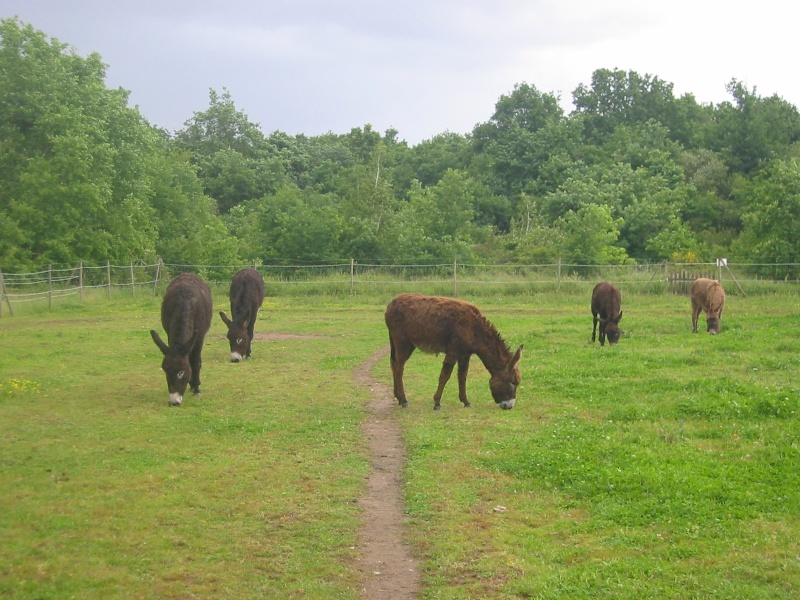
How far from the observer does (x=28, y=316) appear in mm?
28891

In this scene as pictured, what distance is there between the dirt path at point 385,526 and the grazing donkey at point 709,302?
1262cm

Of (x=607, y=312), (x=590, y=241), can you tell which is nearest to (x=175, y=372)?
(x=607, y=312)

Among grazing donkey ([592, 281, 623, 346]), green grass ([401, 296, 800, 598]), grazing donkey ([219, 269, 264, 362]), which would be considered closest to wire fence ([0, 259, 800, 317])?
grazing donkey ([592, 281, 623, 346])

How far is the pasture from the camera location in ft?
20.0

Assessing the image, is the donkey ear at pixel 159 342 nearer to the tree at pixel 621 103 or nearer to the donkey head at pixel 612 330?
the donkey head at pixel 612 330

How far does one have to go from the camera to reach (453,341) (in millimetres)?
12602

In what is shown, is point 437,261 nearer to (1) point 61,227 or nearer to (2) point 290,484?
(1) point 61,227

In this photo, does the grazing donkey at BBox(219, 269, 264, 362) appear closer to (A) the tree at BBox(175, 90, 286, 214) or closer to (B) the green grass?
(B) the green grass

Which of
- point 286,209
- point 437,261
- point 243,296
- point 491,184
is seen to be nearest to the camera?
point 243,296

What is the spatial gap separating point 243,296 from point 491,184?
42.2m

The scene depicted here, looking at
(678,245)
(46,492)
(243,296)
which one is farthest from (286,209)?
(46,492)

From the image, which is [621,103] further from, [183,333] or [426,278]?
[183,333]

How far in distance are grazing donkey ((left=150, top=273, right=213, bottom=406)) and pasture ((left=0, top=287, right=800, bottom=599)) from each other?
0.48 metres

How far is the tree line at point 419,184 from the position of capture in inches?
1486
